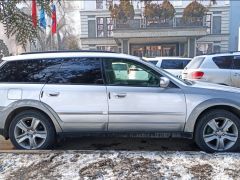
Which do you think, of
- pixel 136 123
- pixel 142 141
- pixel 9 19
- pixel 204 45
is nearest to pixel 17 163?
pixel 136 123

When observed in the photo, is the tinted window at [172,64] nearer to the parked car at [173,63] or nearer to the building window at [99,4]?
the parked car at [173,63]

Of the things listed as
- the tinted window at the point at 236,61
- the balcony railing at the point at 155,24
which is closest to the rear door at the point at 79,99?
the tinted window at the point at 236,61

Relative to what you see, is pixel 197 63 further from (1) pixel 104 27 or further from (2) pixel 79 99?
(1) pixel 104 27

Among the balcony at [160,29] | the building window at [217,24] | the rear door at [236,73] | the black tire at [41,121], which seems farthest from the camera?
the building window at [217,24]

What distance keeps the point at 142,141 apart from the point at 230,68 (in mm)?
4894

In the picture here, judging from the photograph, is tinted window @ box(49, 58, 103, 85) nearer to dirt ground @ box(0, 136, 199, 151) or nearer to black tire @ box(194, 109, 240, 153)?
dirt ground @ box(0, 136, 199, 151)

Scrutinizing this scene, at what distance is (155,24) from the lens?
3008 centimetres

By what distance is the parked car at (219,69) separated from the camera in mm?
8812

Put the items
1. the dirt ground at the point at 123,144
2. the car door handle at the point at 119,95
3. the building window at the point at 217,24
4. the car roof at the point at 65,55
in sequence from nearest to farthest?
the car door handle at the point at 119,95 → the car roof at the point at 65,55 → the dirt ground at the point at 123,144 → the building window at the point at 217,24

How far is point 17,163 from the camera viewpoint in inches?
161

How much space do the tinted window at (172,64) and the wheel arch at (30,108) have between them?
8.21m

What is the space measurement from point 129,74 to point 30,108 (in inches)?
68.4

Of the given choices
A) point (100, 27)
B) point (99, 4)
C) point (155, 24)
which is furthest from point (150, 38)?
point (99, 4)

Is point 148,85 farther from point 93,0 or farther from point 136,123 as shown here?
point 93,0
